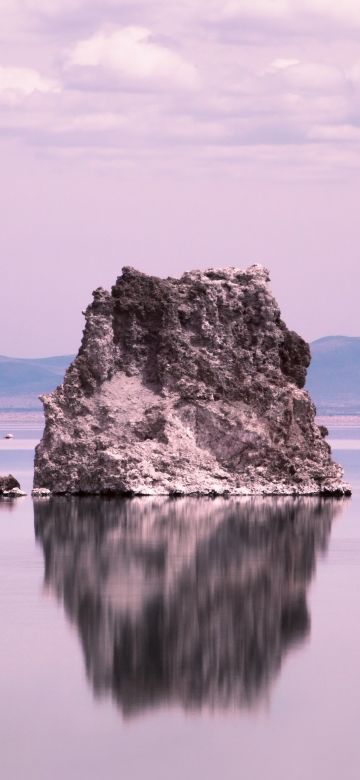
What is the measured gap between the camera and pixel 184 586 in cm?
3303

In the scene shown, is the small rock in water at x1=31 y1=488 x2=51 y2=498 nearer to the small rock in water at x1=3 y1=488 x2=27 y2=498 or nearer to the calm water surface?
the small rock in water at x1=3 y1=488 x2=27 y2=498

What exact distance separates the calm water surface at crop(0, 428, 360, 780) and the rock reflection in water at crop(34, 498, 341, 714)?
53mm

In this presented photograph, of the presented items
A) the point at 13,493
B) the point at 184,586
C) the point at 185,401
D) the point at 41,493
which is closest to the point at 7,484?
the point at 13,493

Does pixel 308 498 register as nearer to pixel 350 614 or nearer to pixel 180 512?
pixel 180 512

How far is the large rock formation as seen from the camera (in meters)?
54.0

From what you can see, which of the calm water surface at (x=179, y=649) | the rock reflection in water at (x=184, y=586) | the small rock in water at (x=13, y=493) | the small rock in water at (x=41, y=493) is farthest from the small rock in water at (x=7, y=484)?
the calm water surface at (x=179, y=649)

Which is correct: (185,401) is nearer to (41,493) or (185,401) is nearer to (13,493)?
(41,493)

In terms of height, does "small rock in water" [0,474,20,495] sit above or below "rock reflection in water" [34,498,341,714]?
above

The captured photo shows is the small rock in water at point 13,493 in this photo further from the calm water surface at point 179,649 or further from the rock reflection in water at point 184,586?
the calm water surface at point 179,649

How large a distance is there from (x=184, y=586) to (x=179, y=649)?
23.8 ft

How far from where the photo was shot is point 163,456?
53438 millimetres

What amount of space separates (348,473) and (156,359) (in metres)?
18.4

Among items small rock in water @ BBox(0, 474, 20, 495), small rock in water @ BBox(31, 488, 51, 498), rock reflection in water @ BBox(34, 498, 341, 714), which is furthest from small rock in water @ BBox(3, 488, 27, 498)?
rock reflection in water @ BBox(34, 498, 341, 714)

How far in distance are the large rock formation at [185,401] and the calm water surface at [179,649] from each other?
27.3 ft
